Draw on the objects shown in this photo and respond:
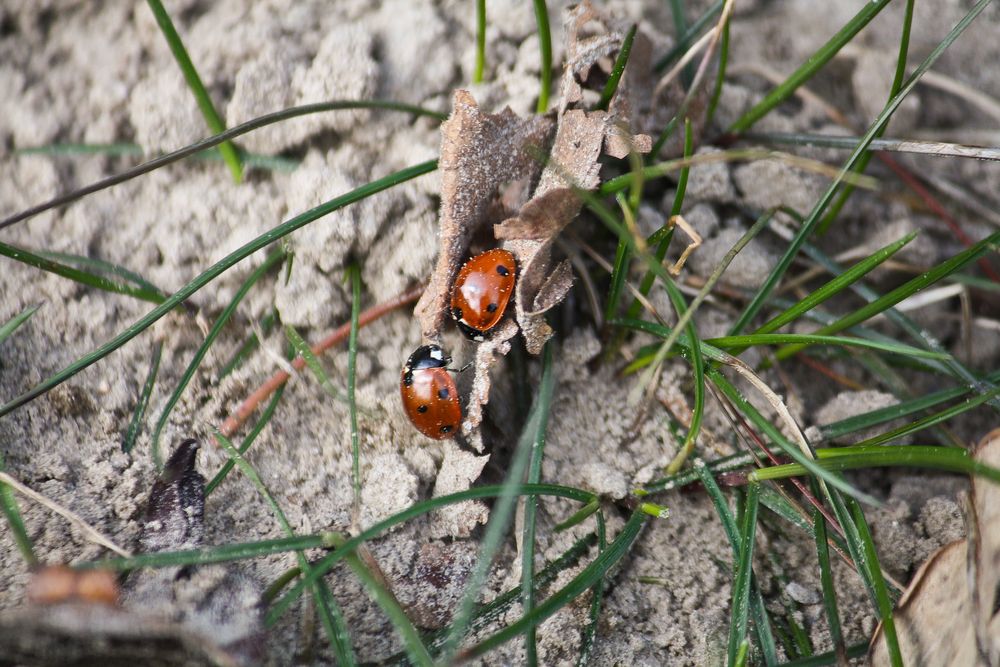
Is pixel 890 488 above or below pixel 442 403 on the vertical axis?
below

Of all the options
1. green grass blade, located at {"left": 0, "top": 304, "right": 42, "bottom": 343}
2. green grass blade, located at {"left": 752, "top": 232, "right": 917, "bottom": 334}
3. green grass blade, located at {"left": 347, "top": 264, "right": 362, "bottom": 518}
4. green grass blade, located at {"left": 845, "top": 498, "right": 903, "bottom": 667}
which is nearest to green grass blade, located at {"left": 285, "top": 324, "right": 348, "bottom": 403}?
green grass blade, located at {"left": 347, "top": 264, "right": 362, "bottom": 518}

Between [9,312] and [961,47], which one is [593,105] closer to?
[961,47]

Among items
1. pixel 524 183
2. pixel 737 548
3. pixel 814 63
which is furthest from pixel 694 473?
pixel 814 63

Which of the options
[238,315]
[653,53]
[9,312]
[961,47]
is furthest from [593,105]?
[9,312]

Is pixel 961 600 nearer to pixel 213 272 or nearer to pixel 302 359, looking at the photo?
pixel 302 359

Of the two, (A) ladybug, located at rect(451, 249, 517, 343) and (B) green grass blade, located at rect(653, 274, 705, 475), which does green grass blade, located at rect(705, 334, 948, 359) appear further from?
(A) ladybug, located at rect(451, 249, 517, 343)

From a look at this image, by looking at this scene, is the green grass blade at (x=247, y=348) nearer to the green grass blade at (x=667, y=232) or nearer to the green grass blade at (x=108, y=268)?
the green grass blade at (x=108, y=268)
